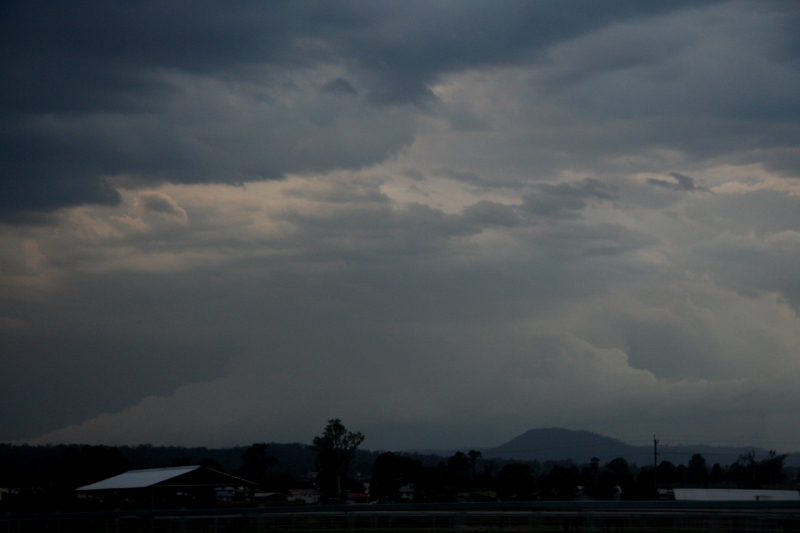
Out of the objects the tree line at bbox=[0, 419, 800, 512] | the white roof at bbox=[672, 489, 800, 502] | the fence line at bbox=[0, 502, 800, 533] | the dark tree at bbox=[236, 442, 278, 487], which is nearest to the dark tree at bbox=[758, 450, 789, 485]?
the tree line at bbox=[0, 419, 800, 512]

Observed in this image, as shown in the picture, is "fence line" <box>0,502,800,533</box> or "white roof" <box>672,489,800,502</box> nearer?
"fence line" <box>0,502,800,533</box>

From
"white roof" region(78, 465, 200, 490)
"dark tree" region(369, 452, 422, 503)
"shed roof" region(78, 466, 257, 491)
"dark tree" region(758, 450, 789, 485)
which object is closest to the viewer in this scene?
"white roof" region(78, 465, 200, 490)

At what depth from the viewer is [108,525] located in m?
23.5

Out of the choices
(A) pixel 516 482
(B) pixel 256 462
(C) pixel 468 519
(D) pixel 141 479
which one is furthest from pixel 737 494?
(B) pixel 256 462

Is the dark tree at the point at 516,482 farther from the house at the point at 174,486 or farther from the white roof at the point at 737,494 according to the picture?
the house at the point at 174,486

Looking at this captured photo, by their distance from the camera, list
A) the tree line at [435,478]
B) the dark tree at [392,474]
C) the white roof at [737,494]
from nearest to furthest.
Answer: the white roof at [737,494]
the tree line at [435,478]
the dark tree at [392,474]

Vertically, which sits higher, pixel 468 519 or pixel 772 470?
pixel 468 519

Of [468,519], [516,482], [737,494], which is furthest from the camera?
[516,482]

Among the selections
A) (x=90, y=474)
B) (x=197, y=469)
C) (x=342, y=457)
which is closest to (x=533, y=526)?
(x=197, y=469)

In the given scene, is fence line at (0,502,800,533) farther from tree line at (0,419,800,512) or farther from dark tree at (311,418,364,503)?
dark tree at (311,418,364,503)

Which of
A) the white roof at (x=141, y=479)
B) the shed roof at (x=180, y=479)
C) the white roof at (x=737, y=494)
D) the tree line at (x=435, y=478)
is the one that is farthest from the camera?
the tree line at (x=435, y=478)

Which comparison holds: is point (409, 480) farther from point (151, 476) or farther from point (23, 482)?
point (23, 482)

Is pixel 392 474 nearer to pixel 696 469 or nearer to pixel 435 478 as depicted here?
pixel 435 478

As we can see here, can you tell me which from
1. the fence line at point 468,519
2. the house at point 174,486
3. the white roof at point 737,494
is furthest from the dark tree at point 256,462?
the fence line at point 468,519
